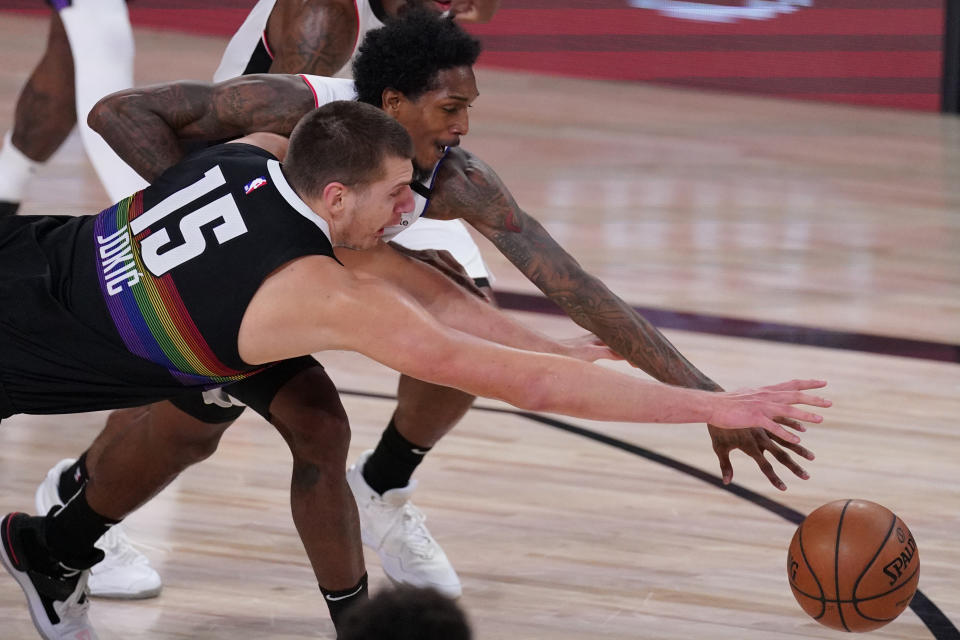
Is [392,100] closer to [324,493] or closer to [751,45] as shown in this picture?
[324,493]

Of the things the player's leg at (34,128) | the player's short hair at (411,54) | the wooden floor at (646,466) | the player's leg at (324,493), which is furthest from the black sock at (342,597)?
the player's leg at (34,128)

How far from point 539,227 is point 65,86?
2.83 meters

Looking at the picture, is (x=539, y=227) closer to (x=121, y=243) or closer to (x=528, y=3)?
(x=121, y=243)

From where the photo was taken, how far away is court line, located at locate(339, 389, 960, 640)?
3.71 meters

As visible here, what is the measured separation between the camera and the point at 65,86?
5723mm

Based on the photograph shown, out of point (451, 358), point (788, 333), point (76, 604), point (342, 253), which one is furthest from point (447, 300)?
point (788, 333)

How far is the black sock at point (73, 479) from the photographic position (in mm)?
3797

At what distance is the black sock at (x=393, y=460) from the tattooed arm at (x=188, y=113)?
1046mm

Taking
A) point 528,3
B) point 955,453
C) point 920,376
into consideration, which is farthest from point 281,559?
point 528,3

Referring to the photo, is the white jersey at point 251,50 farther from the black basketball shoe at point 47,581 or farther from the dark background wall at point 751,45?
the dark background wall at point 751,45

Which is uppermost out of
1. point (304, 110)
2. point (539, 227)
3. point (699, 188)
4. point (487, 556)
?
point (304, 110)

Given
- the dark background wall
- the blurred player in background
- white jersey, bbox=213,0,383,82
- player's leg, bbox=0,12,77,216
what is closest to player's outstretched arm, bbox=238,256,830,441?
white jersey, bbox=213,0,383,82

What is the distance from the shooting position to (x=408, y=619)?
1640 mm

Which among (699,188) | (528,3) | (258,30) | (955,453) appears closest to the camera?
(258,30)
